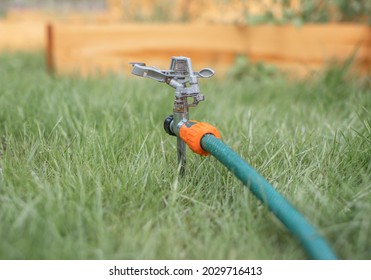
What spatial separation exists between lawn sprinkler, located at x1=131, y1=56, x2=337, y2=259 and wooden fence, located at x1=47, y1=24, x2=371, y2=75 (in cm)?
172

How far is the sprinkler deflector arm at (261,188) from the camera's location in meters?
0.91

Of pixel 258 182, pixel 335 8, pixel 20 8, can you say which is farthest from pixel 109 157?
pixel 20 8

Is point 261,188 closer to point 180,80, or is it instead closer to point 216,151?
point 216,151

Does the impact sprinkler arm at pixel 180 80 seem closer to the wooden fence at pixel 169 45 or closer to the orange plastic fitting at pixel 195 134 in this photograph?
the orange plastic fitting at pixel 195 134

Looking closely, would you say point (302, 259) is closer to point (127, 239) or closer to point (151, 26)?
point (127, 239)

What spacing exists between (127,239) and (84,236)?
92 mm

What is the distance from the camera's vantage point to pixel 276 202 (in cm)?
99

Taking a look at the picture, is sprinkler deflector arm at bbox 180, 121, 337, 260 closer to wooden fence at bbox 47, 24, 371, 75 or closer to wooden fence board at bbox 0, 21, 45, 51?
wooden fence at bbox 47, 24, 371, 75

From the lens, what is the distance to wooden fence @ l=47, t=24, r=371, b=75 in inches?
111

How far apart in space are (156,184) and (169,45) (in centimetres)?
192

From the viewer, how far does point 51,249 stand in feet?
3.01

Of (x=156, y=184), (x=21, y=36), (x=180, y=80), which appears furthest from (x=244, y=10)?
(x=21, y=36)

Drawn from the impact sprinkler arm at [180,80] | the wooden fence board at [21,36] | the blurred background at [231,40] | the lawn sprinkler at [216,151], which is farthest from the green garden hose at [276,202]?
the wooden fence board at [21,36]

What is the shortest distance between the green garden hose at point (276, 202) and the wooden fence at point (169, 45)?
72.2 inches
